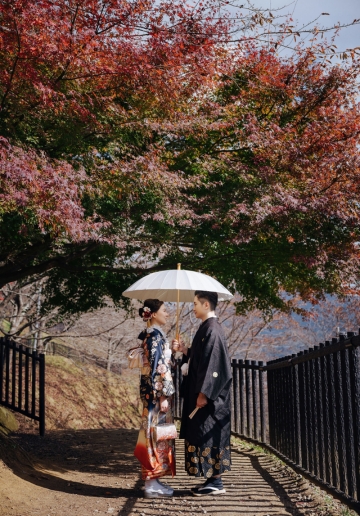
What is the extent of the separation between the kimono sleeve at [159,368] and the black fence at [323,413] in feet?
4.22

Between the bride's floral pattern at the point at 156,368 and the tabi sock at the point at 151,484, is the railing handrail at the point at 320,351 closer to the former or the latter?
the bride's floral pattern at the point at 156,368

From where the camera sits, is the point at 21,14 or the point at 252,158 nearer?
the point at 21,14

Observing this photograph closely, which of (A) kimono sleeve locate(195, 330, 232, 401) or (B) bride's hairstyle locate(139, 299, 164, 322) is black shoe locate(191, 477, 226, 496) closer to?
(A) kimono sleeve locate(195, 330, 232, 401)

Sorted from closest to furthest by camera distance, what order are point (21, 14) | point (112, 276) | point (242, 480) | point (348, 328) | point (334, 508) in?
point (334, 508), point (21, 14), point (242, 480), point (112, 276), point (348, 328)

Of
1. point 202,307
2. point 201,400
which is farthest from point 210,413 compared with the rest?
point 202,307

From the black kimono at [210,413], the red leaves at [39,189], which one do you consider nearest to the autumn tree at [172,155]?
the red leaves at [39,189]

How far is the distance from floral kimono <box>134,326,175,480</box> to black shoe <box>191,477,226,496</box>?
324 mm

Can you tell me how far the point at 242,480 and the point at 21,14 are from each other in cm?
A: 508

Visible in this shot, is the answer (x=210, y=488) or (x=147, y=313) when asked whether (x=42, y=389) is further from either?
(x=210, y=488)

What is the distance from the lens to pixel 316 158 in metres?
7.71

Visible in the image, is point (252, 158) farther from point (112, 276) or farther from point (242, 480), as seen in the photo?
point (242, 480)

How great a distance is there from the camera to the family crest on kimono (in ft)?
18.2

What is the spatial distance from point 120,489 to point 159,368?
1.35 metres

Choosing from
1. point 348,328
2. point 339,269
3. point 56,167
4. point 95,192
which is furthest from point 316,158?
point 348,328
